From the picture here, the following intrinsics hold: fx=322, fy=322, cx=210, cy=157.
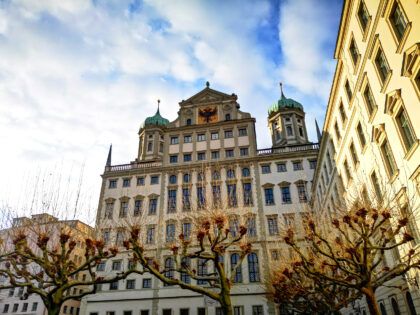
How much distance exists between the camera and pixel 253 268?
35344 millimetres

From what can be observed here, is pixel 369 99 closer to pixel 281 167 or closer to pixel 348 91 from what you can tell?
pixel 348 91

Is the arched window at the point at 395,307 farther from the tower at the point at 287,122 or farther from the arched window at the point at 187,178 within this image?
the tower at the point at 287,122

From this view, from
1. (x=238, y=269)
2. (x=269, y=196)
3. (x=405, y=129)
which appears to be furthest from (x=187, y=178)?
(x=405, y=129)

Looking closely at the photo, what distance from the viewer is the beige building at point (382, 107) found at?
1408 centimetres

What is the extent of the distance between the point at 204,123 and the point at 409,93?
107 feet

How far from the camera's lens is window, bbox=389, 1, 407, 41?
14403 mm

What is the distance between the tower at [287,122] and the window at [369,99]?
3073cm

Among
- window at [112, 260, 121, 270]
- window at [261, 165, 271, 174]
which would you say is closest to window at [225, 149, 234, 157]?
window at [261, 165, 271, 174]

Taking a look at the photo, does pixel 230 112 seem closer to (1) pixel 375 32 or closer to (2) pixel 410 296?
(1) pixel 375 32

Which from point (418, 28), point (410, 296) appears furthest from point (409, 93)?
point (410, 296)

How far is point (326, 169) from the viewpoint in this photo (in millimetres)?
31188

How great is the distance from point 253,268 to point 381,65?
83.2 ft

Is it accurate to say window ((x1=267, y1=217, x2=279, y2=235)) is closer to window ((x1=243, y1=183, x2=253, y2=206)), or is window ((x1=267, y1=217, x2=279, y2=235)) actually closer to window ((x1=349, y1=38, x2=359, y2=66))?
window ((x1=243, y1=183, x2=253, y2=206))

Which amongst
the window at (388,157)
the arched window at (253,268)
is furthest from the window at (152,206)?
the window at (388,157)
